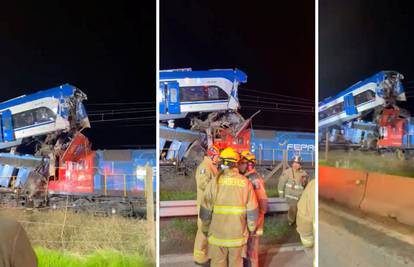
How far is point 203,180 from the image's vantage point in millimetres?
3109

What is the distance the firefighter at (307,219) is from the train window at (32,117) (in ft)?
7.83

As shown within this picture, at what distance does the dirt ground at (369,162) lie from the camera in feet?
10.2

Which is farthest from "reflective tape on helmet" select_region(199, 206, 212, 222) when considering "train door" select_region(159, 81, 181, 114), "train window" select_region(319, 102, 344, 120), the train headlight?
"train window" select_region(319, 102, 344, 120)

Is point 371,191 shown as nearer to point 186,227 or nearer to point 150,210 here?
point 186,227

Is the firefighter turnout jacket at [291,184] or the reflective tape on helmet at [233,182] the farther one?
the firefighter turnout jacket at [291,184]

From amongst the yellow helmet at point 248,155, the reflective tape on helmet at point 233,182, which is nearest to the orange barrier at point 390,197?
A: the yellow helmet at point 248,155

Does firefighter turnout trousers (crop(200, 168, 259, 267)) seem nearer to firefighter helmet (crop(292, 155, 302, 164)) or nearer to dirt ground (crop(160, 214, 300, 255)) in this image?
dirt ground (crop(160, 214, 300, 255))

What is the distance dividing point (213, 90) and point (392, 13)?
175cm

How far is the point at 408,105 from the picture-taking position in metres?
3.13

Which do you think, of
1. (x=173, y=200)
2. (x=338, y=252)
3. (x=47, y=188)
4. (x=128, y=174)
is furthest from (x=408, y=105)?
(x=47, y=188)

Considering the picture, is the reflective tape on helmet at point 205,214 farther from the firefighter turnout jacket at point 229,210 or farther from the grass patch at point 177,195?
the grass patch at point 177,195

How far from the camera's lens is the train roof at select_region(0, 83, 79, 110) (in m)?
2.99

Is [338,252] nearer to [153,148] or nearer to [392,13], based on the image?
[153,148]

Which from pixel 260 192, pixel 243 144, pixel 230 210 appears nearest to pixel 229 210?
pixel 230 210
